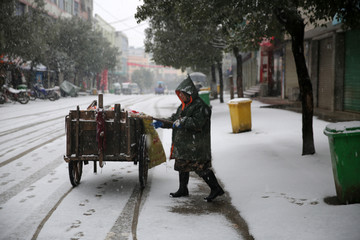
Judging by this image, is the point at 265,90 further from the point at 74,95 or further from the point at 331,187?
the point at 331,187

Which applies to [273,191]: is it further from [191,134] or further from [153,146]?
[153,146]

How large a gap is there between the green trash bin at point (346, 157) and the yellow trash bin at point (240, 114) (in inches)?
282

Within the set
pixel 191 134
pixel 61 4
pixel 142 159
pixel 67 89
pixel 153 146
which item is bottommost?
pixel 142 159

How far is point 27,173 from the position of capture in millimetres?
7125

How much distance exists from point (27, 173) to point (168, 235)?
3.83 m

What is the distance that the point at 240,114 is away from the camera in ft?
39.9

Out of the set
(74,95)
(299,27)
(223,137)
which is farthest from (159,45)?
(74,95)

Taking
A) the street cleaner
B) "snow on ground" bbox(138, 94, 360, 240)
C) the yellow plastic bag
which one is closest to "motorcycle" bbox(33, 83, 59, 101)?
"snow on ground" bbox(138, 94, 360, 240)

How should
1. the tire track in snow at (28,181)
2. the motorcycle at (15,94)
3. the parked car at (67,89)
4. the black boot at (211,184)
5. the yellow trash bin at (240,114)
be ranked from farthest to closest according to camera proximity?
the parked car at (67,89) → the motorcycle at (15,94) → the yellow trash bin at (240,114) → the tire track in snow at (28,181) → the black boot at (211,184)

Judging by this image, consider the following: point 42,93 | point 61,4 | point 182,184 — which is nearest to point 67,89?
point 42,93

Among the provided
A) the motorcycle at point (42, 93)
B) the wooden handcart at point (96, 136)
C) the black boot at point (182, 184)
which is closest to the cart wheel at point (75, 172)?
the wooden handcart at point (96, 136)

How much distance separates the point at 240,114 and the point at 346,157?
24.3 ft

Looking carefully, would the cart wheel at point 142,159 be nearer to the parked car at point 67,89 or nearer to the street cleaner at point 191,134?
the street cleaner at point 191,134

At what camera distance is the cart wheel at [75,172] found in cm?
613
